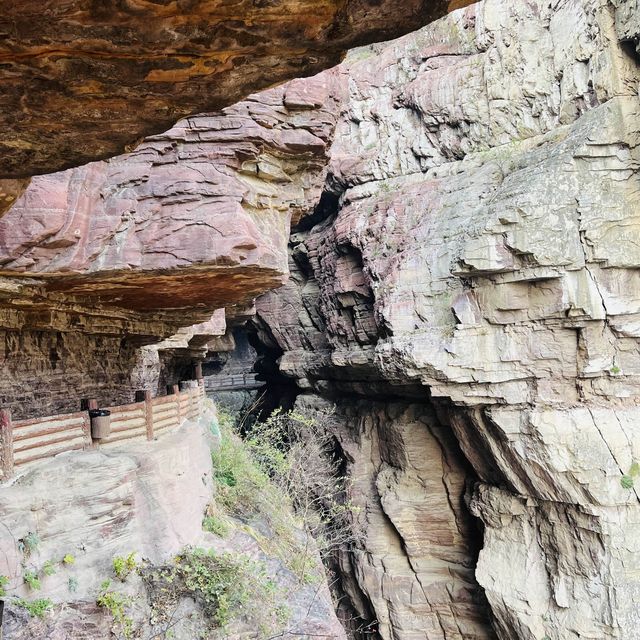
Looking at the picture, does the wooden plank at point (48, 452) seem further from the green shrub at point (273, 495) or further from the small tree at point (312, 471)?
the small tree at point (312, 471)

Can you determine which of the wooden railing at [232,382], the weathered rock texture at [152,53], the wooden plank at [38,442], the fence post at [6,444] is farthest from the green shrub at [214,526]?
the wooden railing at [232,382]

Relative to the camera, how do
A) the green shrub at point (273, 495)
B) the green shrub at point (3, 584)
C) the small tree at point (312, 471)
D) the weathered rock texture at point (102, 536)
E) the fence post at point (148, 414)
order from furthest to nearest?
the small tree at point (312, 471)
the green shrub at point (273, 495)
the fence post at point (148, 414)
the weathered rock texture at point (102, 536)
the green shrub at point (3, 584)

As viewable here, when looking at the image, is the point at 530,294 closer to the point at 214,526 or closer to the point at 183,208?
the point at 214,526

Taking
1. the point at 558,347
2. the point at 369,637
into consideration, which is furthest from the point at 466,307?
the point at 369,637

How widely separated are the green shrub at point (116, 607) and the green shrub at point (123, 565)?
7.4 inches

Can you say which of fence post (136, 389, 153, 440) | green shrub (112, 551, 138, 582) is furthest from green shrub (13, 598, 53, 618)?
fence post (136, 389, 153, 440)

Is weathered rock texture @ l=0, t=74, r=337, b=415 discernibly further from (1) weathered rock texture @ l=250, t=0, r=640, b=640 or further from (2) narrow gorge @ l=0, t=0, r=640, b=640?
(1) weathered rock texture @ l=250, t=0, r=640, b=640

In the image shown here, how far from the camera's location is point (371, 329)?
1630cm

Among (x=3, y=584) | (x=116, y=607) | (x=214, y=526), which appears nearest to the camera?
(x=3, y=584)

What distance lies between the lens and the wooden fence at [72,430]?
5633 mm

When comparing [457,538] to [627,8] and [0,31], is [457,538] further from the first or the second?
[0,31]

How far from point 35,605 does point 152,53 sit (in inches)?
206

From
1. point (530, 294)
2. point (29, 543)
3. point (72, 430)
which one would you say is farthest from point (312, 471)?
point (29, 543)

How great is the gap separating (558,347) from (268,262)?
815cm
